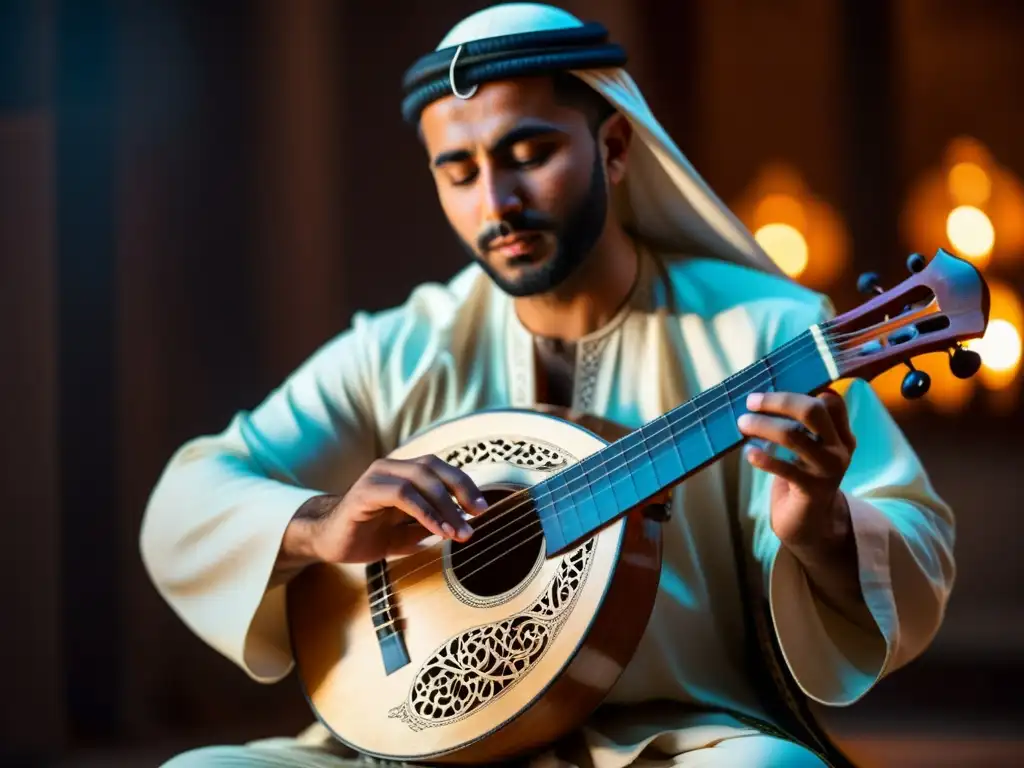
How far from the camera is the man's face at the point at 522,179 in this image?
215 centimetres

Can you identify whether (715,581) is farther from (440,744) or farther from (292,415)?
(292,415)

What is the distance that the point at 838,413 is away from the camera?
1605 millimetres

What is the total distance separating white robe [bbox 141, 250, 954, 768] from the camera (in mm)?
1880

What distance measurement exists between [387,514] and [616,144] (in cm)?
79

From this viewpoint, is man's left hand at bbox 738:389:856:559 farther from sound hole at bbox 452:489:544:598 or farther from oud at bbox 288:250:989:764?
sound hole at bbox 452:489:544:598

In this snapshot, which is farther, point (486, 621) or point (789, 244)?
point (789, 244)

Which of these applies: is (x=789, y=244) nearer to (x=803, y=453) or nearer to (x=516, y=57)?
(x=516, y=57)

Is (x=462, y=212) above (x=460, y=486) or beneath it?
above

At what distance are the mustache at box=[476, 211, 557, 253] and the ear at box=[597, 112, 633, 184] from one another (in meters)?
0.19

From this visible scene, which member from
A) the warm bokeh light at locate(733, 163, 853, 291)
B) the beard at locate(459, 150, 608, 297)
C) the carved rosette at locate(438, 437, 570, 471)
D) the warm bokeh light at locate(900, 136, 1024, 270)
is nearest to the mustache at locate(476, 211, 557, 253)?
the beard at locate(459, 150, 608, 297)

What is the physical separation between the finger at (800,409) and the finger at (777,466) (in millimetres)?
53

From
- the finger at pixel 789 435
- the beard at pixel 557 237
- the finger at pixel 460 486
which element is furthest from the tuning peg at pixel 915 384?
the beard at pixel 557 237

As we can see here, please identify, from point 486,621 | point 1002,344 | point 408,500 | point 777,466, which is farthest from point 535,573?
point 1002,344

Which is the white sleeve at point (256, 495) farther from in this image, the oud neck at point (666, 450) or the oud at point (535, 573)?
the oud neck at point (666, 450)
